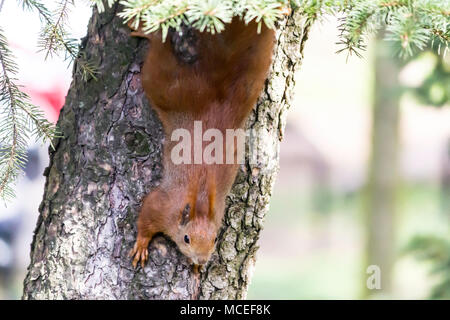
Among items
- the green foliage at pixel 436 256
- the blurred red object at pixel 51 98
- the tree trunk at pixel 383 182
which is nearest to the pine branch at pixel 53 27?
the green foliage at pixel 436 256

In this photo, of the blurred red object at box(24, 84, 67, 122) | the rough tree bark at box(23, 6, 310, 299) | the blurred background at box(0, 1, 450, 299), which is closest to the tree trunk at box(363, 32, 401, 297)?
the blurred background at box(0, 1, 450, 299)

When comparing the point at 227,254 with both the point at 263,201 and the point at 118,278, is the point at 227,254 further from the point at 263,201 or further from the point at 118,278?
the point at 118,278

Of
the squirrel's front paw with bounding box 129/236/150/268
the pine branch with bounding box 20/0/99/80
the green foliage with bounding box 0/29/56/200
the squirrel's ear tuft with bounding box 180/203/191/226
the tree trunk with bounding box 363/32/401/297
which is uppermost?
the tree trunk with bounding box 363/32/401/297

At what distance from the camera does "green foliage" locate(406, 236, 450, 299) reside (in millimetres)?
2867

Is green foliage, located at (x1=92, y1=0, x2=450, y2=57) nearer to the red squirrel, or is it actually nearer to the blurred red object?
the red squirrel

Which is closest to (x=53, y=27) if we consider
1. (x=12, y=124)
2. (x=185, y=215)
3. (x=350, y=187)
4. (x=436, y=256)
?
(x=12, y=124)

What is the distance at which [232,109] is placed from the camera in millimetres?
1380

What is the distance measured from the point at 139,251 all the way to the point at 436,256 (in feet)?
6.62

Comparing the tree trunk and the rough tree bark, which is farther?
the tree trunk

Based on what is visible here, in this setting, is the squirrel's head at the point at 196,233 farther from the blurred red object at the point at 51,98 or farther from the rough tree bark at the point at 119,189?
the blurred red object at the point at 51,98

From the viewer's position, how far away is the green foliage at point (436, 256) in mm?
2867

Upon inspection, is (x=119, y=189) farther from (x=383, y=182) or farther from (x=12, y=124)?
(x=383, y=182)
